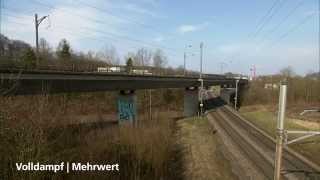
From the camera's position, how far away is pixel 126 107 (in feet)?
197

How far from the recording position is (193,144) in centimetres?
4716

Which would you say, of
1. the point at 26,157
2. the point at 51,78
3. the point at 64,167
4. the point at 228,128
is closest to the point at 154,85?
the point at 228,128

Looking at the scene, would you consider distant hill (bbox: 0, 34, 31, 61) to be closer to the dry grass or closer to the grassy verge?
the dry grass

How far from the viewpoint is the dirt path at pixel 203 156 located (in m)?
31.9

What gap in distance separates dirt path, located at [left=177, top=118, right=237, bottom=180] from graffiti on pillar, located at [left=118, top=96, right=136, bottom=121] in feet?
26.0

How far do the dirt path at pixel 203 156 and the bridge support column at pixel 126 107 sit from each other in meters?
7.94

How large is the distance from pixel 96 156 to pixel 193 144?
2208 cm

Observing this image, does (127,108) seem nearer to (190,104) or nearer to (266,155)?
(266,155)

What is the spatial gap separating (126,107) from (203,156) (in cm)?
2336

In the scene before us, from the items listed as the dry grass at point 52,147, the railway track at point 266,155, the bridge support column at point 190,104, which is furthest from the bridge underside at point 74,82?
the railway track at point 266,155

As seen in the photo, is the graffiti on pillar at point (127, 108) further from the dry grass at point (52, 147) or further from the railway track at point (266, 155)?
the dry grass at point (52, 147)

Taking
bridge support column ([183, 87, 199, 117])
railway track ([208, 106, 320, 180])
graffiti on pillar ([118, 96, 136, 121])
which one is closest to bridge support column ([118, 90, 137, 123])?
graffiti on pillar ([118, 96, 136, 121])

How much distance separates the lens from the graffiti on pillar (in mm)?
59188

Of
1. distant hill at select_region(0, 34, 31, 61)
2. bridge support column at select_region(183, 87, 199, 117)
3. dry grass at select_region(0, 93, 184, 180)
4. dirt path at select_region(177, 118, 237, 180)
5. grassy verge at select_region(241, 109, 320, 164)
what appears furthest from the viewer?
→ bridge support column at select_region(183, 87, 199, 117)
